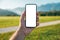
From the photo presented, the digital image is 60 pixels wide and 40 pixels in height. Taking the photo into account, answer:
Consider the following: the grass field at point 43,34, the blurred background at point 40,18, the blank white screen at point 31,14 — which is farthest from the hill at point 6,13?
the blank white screen at point 31,14

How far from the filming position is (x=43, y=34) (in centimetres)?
219

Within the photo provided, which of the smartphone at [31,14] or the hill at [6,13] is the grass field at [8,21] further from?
the smartphone at [31,14]

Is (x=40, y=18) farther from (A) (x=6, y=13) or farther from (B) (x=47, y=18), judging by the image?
(A) (x=6, y=13)

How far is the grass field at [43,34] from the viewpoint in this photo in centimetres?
215

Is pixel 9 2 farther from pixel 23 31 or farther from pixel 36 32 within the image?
pixel 23 31

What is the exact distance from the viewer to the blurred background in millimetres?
2139

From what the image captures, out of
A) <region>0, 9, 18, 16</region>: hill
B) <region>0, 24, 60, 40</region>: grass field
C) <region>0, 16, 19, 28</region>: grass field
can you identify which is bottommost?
<region>0, 24, 60, 40</region>: grass field

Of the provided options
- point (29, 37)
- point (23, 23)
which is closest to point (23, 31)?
point (23, 23)

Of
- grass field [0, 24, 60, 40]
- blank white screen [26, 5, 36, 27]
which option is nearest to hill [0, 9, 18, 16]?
grass field [0, 24, 60, 40]

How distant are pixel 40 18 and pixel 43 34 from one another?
21cm

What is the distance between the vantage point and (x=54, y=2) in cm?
219

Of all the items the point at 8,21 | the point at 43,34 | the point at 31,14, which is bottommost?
the point at 43,34

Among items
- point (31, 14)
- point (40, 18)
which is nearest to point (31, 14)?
point (31, 14)

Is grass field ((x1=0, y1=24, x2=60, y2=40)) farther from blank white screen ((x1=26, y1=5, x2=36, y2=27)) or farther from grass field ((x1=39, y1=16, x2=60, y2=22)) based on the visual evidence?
blank white screen ((x1=26, y1=5, x2=36, y2=27))
